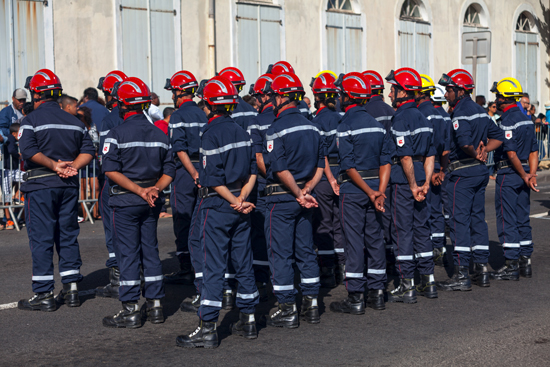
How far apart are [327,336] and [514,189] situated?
3.38m

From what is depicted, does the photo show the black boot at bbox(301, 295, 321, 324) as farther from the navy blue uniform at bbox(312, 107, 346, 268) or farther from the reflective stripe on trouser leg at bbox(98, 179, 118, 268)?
the reflective stripe on trouser leg at bbox(98, 179, 118, 268)

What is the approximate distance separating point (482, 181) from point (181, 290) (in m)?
3.35

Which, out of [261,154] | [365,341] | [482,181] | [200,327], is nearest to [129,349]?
[200,327]

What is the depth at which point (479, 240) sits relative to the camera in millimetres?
8016

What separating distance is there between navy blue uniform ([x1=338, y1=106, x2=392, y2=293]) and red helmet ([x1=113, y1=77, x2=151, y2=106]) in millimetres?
Result: 1797

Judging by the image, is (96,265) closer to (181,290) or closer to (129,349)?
(181,290)

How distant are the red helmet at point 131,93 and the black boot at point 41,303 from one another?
1.98 meters

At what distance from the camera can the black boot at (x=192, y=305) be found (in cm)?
696

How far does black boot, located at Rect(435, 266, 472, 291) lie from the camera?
7785 mm

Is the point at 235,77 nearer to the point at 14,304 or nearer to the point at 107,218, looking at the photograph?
the point at 107,218

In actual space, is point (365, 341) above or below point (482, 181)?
below

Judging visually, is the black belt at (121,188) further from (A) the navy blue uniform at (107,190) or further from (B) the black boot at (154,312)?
(A) the navy blue uniform at (107,190)

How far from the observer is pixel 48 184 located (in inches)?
279

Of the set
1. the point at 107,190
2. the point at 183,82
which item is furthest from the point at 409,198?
the point at 107,190
